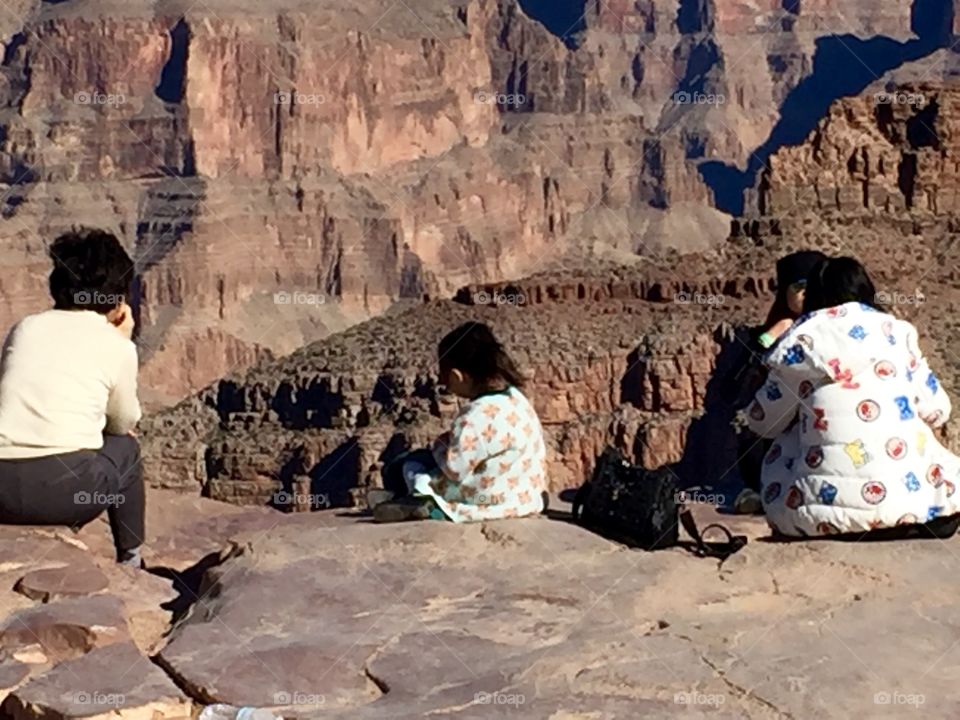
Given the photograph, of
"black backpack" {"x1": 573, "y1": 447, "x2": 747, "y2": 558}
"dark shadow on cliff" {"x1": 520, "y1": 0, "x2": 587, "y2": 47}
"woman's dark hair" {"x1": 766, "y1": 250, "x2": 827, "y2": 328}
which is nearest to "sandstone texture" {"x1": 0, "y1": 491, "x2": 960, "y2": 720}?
"black backpack" {"x1": 573, "y1": 447, "x2": 747, "y2": 558}

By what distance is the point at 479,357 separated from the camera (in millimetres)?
12180

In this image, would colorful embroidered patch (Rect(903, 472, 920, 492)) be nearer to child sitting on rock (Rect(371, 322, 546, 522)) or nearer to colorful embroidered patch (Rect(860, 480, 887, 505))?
colorful embroidered patch (Rect(860, 480, 887, 505))

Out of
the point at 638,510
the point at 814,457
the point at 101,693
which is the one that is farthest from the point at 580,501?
the point at 101,693

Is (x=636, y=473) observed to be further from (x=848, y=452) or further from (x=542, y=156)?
(x=542, y=156)

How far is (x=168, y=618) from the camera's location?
34.2 ft

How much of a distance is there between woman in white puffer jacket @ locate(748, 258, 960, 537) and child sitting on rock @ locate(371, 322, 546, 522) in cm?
187

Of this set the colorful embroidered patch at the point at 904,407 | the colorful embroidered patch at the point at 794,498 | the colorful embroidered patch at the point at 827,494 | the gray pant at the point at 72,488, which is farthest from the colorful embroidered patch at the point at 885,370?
the gray pant at the point at 72,488

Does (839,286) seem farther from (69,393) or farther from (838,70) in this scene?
(838,70)

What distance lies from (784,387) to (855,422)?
523 millimetres

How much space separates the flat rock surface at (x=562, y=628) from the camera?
8383mm

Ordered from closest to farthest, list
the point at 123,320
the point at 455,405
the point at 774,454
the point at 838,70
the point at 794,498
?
1. the point at 794,498
2. the point at 774,454
3. the point at 123,320
4. the point at 455,405
5. the point at 838,70

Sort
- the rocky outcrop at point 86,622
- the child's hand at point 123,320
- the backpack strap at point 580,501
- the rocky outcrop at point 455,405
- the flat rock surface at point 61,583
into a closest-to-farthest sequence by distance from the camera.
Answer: the rocky outcrop at point 86,622 < the flat rock surface at point 61,583 < the child's hand at point 123,320 < the backpack strap at point 580,501 < the rocky outcrop at point 455,405

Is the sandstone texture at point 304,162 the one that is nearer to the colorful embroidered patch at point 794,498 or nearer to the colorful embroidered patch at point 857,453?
the colorful embroidered patch at point 794,498

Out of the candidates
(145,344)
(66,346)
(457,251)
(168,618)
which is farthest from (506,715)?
(457,251)
